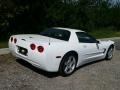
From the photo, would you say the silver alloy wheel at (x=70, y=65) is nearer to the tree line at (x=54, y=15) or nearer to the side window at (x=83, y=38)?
the side window at (x=83, y=38)

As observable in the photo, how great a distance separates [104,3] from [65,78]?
19033mm

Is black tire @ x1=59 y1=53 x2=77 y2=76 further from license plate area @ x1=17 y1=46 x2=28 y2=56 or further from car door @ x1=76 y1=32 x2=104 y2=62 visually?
license plate area @ x1=17 y1=46 x2=28 y2=56

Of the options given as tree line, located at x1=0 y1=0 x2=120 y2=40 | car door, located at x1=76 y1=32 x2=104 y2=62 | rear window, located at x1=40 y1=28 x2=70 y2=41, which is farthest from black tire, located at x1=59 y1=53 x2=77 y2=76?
tree line, located at x1=0 y1=0 x2=120 y2=40

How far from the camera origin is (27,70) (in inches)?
290

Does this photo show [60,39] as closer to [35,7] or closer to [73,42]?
[73,42]

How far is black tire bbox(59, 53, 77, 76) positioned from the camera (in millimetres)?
6879

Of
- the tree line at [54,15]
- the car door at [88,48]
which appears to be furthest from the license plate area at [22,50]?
the tree line at [54,15]

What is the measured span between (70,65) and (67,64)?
20cm

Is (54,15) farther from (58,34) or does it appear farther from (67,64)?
(67,64)

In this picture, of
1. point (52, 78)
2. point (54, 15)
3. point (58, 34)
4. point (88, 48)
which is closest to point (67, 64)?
point (52, 78)

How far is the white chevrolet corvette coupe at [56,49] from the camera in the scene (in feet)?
21.2

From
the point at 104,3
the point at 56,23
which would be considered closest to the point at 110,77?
the point at 56,23

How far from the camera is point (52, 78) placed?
690 centimetres

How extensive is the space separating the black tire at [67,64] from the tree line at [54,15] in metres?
6.19
